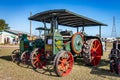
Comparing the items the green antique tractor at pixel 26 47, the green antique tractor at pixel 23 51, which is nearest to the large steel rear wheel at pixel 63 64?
the green antique tractor at pixel 26 47

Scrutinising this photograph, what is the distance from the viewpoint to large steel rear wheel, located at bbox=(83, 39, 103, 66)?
9812 mm

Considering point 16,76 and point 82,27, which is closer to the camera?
point 16,76

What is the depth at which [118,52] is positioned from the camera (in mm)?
8750

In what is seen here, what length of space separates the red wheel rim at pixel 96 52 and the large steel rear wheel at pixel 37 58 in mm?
2560

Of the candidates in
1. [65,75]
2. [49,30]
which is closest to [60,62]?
[65,75]

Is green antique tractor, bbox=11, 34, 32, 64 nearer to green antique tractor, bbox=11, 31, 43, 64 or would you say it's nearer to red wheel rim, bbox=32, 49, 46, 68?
green antique tractor, bbox=11, 31, 43, 64

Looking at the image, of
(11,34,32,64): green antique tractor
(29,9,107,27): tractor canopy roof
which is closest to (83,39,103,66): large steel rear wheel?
(29,9,107,27): tractor canopy roof

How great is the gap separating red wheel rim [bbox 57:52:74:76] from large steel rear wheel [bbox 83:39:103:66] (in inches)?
61.0

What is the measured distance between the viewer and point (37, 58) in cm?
945

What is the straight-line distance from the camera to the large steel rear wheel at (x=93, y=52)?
9812mm

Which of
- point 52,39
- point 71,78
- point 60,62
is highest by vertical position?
point 52,39

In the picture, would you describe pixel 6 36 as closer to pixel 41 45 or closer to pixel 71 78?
pixel 41 45

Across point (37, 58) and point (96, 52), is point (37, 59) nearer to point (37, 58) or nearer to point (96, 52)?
point (37, 58)

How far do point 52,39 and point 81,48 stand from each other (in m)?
1.95
